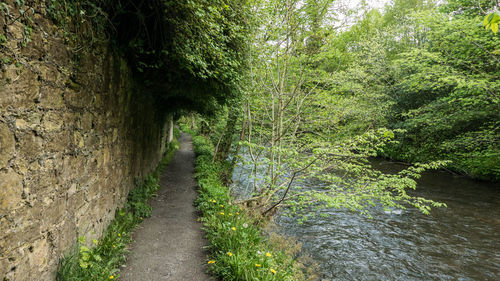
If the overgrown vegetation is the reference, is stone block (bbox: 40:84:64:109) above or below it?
below

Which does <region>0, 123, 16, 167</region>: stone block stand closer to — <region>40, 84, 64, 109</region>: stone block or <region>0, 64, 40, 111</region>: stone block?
<region>0, 64, 40, 111</region>: stone block

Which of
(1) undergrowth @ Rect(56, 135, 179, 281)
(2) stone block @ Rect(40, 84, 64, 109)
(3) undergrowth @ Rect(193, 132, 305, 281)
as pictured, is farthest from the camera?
(3) undergrowth @ Rect(193, 132, 305, 281)

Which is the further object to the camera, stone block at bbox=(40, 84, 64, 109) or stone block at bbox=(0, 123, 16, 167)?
stone block at bbox=(40, 84, 64, 109)

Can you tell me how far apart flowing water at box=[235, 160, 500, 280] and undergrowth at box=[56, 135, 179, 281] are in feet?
15.0

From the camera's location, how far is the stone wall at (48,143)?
2.00 meters

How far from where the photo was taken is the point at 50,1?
2.39 meters

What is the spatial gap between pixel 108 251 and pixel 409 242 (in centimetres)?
824

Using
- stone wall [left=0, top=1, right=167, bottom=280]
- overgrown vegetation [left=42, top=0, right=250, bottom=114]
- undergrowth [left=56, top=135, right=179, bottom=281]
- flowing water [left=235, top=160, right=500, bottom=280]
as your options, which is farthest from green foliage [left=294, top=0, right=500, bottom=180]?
stone wall [left=0, top=1, right=167, bottom=280]

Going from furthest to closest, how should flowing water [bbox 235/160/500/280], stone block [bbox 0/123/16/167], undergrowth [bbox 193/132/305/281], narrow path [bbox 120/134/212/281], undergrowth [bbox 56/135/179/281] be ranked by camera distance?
flowing water [bbox 235/160/500/280] < narrow path [bbox 120/134/212/281] < undergrowth [bbox 193/132/305/281] < undergrowth [bbox 56/135/179/281] < stone block [bbox 0/123/16/167]

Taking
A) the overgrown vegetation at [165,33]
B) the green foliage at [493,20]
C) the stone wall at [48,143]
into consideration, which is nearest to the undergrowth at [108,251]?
the stone wall at [48,143]

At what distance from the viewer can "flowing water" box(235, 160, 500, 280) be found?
6.00m

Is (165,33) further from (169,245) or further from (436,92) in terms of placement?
(436,92)

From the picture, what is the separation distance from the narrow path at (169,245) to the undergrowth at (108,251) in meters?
0.18

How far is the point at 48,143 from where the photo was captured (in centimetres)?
257
